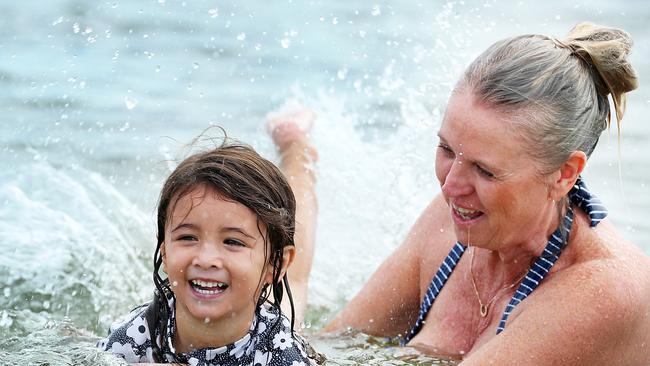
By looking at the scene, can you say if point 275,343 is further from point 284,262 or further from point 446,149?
point 446,149

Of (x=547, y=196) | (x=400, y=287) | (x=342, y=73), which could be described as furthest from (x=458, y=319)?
(x=342, y=73)

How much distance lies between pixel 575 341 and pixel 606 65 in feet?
2.69

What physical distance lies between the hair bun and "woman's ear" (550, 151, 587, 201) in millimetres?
193

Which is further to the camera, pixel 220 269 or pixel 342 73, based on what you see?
pixel 342 73

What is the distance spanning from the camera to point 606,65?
11.2 ft

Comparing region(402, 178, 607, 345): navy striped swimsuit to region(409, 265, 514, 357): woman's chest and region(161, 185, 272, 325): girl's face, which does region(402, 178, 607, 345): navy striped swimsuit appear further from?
region(161, 185, 272, 325): girl's face

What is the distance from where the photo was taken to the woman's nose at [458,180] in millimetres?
3395

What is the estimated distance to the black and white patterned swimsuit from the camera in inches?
133

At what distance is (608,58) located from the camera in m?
3.42

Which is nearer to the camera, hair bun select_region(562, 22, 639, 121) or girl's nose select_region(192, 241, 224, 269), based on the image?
girl's nose select_region(192, 241, 224, 269)

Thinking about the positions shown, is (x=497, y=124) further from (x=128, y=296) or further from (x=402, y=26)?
(x=402, y=26)

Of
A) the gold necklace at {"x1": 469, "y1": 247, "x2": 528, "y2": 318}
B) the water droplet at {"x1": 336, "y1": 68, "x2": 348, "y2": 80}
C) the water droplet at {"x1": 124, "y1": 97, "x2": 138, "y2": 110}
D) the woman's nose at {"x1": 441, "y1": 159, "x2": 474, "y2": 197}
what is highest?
the woman's nose at {"x1": 441, "y1": 159, "x2": 474, "y2": 197}

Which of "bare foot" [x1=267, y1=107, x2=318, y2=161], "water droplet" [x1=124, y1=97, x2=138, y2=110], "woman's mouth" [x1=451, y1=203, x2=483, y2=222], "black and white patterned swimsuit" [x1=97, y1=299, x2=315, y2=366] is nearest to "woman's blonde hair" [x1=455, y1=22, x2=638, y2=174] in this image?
"woman's mouth" [x1=451, y1=203, x2=483, y2=222]

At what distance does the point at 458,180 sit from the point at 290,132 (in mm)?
2255
